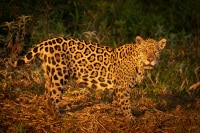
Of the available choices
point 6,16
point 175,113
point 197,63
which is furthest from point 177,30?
point 175,113

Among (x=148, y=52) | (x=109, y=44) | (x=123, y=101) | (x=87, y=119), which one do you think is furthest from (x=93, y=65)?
(x=109, y=44)

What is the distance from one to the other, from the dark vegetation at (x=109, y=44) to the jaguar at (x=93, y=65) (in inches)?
15.1

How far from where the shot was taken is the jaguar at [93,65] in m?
8.47

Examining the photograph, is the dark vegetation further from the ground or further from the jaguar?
the jaguar

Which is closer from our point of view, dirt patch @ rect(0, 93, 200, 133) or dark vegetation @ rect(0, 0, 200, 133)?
dirt patch @ rect(0, 93, 200, 133)

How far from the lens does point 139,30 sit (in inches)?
547

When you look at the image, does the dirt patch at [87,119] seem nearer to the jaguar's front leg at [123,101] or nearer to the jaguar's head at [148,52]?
the jaguar's front leg at [123,101]

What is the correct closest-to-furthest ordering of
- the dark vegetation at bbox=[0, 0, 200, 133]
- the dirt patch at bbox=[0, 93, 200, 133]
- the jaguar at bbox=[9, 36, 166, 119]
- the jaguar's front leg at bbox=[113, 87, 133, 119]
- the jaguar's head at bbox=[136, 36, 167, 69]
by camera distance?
1. the dirt patch at bbox=[0, 93, 200, 133]
2. the dark vegetation at bbox=[0, 0, 200, 133]
3. the jaguar at bbox=[9, 36, 166, 119]
4. the jaguar's front leg at bbox=[113, 87, 133, 119]
5. the jaguar's head at bbox=[136, 36, 167, 69]

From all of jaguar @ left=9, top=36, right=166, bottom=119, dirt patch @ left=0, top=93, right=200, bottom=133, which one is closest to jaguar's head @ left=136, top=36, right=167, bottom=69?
jaguar @ left=9, top=36, right=166, bottom=119

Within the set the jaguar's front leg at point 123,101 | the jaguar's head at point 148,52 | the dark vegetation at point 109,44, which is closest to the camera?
the dark vegetation at point 109,44

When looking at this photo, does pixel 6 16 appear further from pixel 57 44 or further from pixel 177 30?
pixel 177 30

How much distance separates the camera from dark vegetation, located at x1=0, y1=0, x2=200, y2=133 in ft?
26.6

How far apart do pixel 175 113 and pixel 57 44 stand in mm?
2558

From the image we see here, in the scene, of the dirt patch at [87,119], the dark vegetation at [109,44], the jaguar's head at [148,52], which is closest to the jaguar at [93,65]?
the jaguar's head at [148,52]
